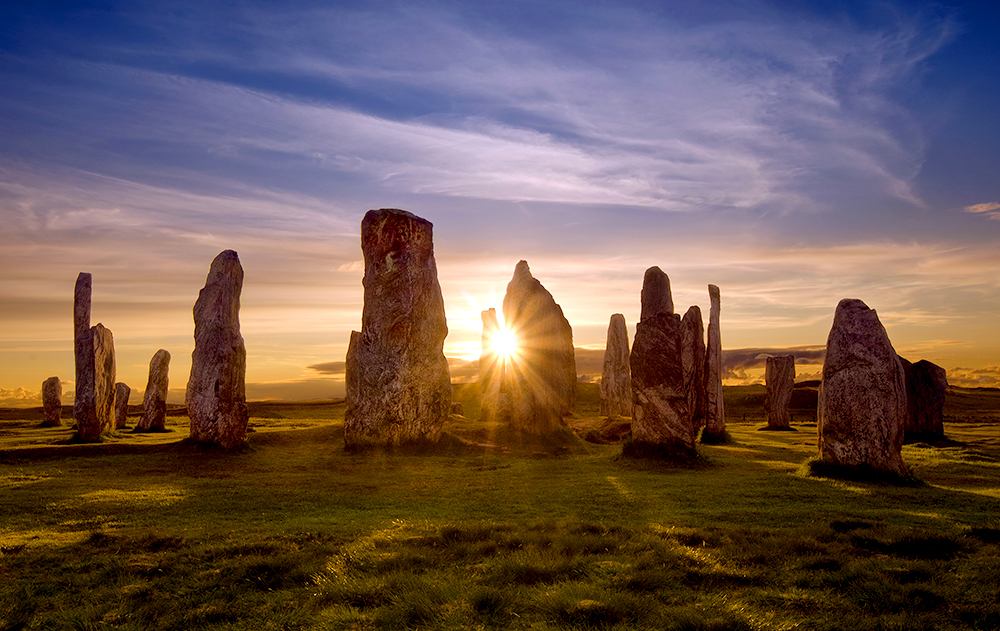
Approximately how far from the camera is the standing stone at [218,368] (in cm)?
2058

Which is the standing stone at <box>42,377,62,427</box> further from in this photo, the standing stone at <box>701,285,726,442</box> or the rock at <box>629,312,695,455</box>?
the standing stone at <box>701,285,726,442</box>

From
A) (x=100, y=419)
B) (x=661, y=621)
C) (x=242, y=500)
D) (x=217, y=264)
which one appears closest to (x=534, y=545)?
(x=661, y=621)

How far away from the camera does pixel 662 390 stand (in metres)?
18.0

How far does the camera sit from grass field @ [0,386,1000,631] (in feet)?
20.5

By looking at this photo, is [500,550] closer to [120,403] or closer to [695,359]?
[695,359]

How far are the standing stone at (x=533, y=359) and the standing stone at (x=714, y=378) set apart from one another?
20.5 feet

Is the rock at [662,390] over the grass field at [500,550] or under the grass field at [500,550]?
over

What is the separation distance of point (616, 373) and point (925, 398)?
15744 millimetres

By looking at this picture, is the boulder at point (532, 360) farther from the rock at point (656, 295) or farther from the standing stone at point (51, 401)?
the standing stone at point (51, 401)

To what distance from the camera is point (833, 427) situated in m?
15.1

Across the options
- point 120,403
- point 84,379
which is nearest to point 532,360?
point 84,379

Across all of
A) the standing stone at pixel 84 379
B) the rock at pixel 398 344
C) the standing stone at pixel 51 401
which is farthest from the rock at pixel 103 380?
the standing stone at pixel 51 401

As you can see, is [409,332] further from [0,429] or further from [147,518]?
[0,429]

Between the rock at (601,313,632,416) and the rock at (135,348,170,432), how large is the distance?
2429 centimetres
